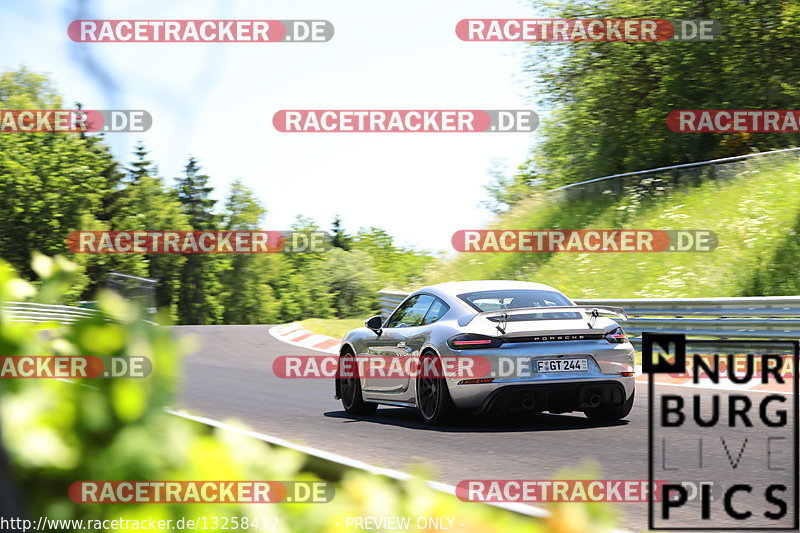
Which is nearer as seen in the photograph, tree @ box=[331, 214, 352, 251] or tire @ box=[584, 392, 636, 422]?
tire @ box=[584, 392, 636, 422]

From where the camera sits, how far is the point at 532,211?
3114cm

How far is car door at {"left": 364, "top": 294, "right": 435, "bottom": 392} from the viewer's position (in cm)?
986

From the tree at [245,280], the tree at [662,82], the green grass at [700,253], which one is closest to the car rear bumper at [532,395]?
the green grass at [700,253]

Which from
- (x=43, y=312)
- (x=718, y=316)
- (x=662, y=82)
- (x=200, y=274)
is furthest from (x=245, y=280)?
(x=43, y=312)

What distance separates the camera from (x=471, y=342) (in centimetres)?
895

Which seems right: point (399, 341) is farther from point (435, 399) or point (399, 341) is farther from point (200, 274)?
point (200, 274)

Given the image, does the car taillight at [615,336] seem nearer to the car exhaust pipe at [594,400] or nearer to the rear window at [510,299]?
the car exhaust pipe at [594,400]

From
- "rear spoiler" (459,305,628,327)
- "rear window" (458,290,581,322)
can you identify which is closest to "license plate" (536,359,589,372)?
"rear spoiler" (459,305,628,327)

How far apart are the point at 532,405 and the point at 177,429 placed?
299 inches

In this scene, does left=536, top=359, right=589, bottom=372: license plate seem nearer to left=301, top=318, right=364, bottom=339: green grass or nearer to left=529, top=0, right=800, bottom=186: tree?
left=301, top=318, right=364, bottom=339: green grass

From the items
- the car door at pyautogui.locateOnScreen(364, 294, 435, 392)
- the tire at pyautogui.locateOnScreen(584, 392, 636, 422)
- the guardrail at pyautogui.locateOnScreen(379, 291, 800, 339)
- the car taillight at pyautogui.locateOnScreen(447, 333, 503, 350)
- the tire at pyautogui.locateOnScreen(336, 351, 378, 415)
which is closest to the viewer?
the car taillight at pyautogui.locateOnScreen(447, 333, 503, 350)

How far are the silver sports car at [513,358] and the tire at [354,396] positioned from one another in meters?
0.90

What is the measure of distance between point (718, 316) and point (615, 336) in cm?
683

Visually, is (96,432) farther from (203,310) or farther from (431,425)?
(203,310)
